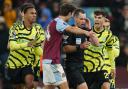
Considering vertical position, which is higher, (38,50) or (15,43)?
(15,43)

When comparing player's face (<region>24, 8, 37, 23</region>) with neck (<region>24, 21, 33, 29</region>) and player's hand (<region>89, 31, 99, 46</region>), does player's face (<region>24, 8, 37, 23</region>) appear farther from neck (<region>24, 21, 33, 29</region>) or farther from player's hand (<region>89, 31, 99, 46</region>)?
player's hand (<region>89, 31, 99, 46</region>)

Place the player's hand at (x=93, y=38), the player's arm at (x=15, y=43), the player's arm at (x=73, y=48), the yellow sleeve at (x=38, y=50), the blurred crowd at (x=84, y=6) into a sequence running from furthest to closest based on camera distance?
the blurred crowd at (x=84, y=6) → the yellow sleeve at (x=38, y=50) → the player's arm at (x=15, y=43) → the player's arm at (x=73, y=48) → the player's hand at (x=93, y=38)

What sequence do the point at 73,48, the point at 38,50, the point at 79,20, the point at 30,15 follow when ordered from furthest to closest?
the point at 38,50 → the point at 30,15 → the point at 79,20 → the point at 73,48

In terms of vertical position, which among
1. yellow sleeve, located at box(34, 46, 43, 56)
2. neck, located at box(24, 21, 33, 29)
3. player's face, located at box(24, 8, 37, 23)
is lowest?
yellow sleeve, located at box(34, 46, 43, 56)

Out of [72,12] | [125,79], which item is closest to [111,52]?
[72,12]

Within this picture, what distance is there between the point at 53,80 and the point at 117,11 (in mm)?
9834

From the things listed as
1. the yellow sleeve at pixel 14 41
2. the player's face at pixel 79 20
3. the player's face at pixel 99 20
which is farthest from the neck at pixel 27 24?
the player's face at pixel 99 20

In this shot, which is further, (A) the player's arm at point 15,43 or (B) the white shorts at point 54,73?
(A) the player's arm at point 15,43

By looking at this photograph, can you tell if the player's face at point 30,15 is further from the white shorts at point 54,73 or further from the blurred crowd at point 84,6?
the blurred crowd at point 84,6

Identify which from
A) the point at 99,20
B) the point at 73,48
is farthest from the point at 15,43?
the point at 99,20

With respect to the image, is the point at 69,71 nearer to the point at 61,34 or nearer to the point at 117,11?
the point at 61,34

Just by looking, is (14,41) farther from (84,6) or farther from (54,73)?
(84,6)

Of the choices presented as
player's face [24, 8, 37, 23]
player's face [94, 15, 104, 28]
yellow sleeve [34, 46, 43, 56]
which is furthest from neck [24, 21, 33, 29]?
player's face [94, 15, 104, 28]

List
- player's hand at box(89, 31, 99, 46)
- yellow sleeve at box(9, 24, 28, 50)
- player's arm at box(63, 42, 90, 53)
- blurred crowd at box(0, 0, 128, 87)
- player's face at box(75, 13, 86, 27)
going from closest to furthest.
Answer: player's hand at box(89, 31, 99, 46), player's arm at box(63, 42, 90, 53), player's face at box(75, 13, 86, 27), yellow sleeve at box(9, 24, 28, 50), blurred crowd at box(0, 0, 128, 87)
